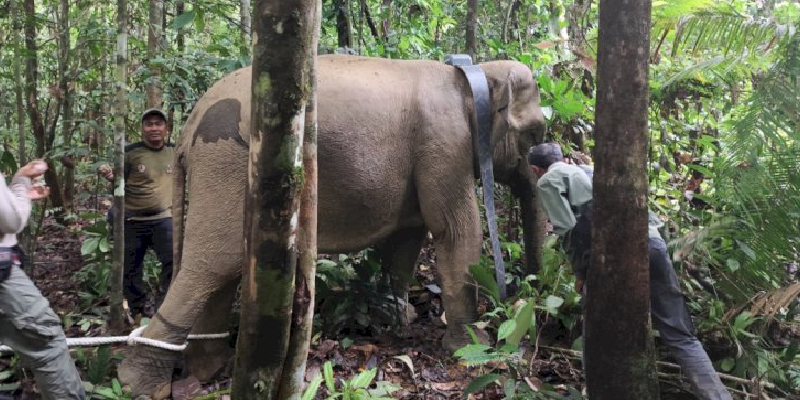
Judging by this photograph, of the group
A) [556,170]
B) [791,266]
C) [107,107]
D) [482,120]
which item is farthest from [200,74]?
[791,266]

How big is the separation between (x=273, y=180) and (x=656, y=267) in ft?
8.73

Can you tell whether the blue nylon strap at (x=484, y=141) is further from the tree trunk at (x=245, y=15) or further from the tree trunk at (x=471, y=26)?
the tree trunk at (x=245, y=15)

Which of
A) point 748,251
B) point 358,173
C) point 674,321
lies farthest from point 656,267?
point 358,173

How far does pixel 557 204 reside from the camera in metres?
4.15

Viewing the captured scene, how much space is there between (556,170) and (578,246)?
0.52 metres

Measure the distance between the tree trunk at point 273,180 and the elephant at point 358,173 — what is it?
1.81 meters

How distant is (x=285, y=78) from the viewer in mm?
2422

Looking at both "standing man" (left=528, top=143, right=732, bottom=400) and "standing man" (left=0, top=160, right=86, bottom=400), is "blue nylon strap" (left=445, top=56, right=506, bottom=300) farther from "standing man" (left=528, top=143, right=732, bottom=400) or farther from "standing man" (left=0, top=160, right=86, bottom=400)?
"standing man" (left=0, top=160, right=86, bottom=400)

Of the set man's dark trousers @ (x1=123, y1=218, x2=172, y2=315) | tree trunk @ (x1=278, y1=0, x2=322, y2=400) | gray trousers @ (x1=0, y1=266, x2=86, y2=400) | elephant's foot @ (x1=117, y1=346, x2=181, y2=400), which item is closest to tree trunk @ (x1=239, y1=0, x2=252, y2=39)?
man's dark trousers @ (x1=123, y1=218, x2=172, y2=315)

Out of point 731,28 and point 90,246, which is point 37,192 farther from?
point 731,28

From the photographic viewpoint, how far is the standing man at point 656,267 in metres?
3.97

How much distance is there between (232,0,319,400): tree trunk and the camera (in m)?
2.41

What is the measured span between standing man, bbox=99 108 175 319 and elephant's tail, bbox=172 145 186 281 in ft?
4.01

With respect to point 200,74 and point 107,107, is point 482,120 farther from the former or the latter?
point 107,107
